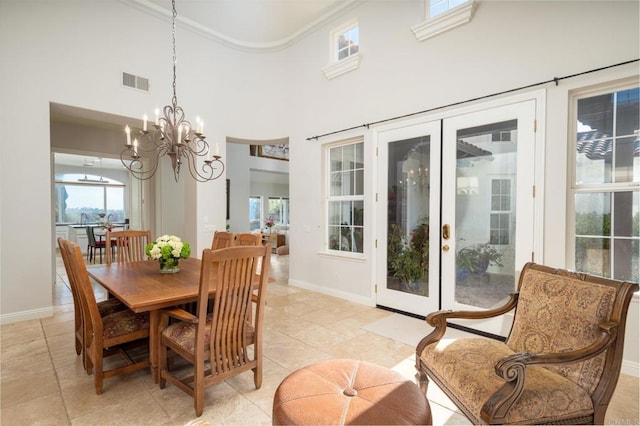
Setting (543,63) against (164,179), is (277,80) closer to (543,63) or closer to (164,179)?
(164,179)

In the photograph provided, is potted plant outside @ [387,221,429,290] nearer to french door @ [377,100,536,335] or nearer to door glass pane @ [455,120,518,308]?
french door @ [377,100,536,335]

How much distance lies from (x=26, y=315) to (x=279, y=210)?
10374mm

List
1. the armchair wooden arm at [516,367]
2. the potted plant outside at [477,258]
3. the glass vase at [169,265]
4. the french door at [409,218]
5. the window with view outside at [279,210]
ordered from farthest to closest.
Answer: the window with view outside at [279,210] < the french door at [409,218] < the potted plant outside at [477,258] < the glass vase at [169,265] < the armchair wooden arm at [516,367]

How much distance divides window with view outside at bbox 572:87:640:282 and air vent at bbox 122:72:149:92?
5.07 m

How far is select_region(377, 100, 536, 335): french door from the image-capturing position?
2.99 meters

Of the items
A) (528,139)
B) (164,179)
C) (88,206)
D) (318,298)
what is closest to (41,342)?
(318,298)

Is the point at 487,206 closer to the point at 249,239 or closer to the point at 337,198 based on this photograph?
the point at 337,198

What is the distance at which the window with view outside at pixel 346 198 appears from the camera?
445 centimetres

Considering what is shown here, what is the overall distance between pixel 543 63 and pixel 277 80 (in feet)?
12.7

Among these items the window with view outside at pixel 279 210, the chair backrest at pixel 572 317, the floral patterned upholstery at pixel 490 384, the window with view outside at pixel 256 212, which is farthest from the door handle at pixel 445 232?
the window with view outside at pixel 279 210

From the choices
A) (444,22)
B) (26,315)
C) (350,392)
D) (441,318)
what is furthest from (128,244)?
(444,22)

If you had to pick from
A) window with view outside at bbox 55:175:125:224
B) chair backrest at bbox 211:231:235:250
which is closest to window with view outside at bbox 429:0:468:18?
chair backrest at bbox 211:231:235:250

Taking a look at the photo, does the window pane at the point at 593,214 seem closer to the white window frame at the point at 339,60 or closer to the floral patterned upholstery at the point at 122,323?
the white window frame at the point at 339,60

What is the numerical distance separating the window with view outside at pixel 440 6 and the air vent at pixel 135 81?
385 centimetres
